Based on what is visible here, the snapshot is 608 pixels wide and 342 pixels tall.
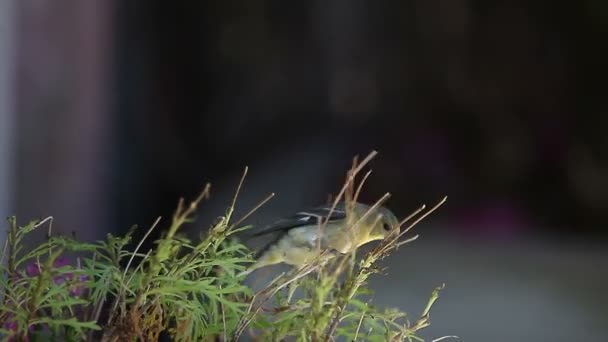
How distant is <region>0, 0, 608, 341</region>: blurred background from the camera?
1196 mm

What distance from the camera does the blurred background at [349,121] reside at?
1196mm

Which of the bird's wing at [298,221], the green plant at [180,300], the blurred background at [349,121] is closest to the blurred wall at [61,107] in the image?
the blurred background at [349,121]

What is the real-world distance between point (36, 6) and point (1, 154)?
0.81 feet

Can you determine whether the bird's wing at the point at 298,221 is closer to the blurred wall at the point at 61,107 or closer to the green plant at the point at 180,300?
the green plant at the point at 180,300

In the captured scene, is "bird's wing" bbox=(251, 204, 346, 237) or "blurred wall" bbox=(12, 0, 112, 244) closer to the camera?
"bird's wing" bbox=(251, 204, 346, 237)

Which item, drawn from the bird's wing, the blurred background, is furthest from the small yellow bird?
the blurred background

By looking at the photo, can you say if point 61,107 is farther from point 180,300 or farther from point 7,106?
point 180,300

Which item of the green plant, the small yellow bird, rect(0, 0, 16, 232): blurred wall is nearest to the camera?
the green plant

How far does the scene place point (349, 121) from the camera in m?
1.22

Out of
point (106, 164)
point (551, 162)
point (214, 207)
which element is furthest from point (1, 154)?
point (551, 162)

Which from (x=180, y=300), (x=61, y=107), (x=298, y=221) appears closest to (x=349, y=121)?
(x=61, y=107)

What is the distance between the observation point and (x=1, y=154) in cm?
122

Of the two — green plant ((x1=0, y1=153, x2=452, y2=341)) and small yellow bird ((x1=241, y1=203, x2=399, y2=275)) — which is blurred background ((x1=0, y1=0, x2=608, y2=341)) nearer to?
small yellow bird ((x1=241, y1=203, x2=399, y2=275))

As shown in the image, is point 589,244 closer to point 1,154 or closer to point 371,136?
point 371,136
